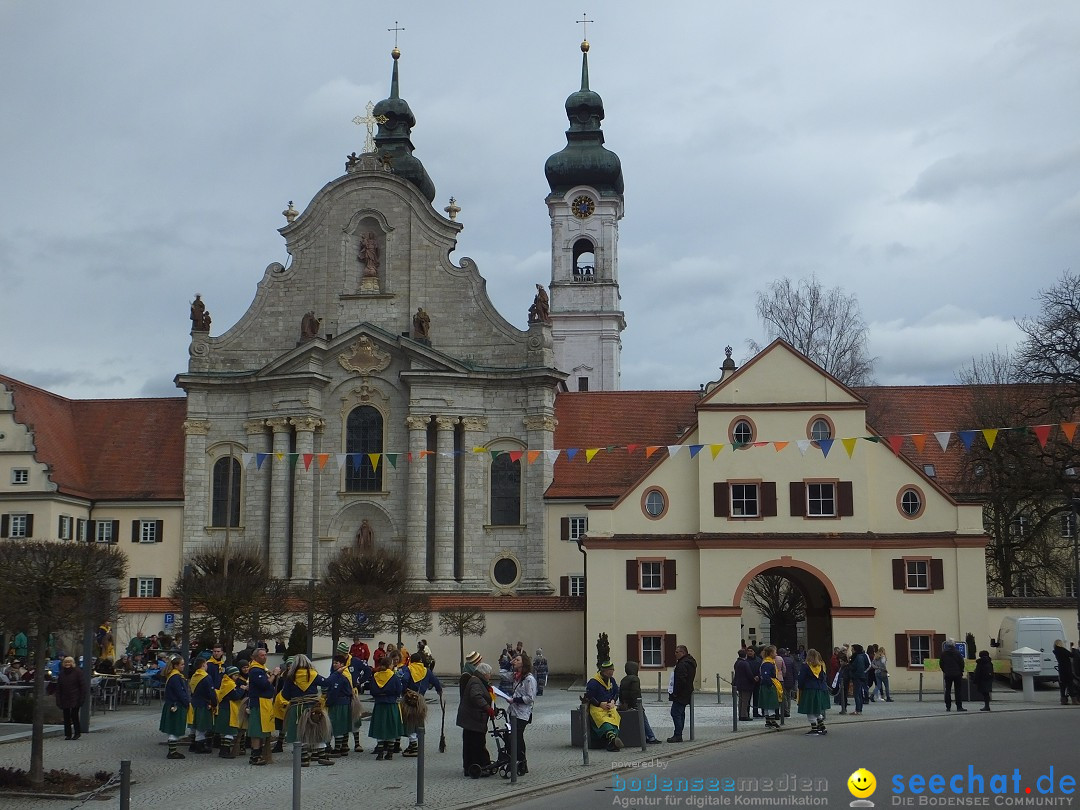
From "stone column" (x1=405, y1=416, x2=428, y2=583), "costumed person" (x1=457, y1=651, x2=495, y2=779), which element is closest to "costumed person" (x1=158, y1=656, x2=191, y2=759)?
"costumed person" (x1=457, y1=651, x2=495, y2=779)

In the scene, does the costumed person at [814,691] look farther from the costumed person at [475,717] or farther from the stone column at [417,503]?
the stone column at [417,503]

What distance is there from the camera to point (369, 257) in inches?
2315

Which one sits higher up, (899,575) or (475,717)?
(899,575)

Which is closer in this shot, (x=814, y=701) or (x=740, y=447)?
(x=814, y=701)

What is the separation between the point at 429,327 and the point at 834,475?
71.0ft

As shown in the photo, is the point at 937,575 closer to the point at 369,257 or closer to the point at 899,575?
the point at 899,575

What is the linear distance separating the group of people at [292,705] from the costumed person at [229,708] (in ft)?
0.06

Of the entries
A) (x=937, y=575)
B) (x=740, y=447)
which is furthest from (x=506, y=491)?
(x=937, y=575)

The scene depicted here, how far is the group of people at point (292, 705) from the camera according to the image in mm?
21688

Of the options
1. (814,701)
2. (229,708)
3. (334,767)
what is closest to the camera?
(334,767)

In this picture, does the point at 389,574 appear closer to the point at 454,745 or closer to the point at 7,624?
the point at 454,745

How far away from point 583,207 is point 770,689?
195 ft

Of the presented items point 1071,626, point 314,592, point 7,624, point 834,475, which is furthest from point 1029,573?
point 7,624

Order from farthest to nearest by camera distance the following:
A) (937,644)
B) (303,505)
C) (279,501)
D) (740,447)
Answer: (279,501) < (303,505) < (740,447) < (937,644)
